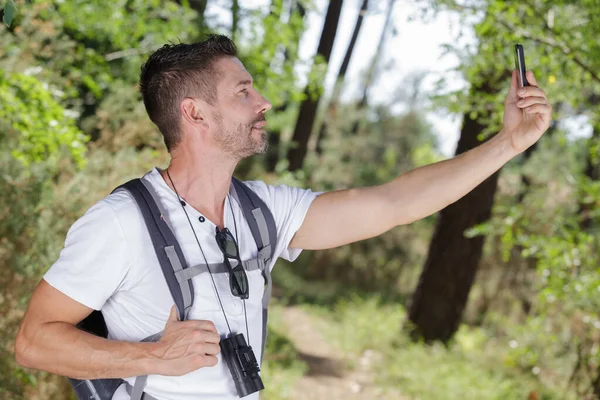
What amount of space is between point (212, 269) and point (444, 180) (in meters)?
0.86

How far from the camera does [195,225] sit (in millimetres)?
2229

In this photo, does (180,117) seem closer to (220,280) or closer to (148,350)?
(220,280)

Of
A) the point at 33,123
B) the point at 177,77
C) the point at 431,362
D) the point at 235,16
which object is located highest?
the point at 177,77

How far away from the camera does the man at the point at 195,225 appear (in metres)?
1.91

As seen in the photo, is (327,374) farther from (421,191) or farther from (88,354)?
(88,354)

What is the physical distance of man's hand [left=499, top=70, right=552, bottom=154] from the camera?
2.27 metres

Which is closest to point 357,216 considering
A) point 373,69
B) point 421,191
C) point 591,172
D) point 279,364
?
point 421,191

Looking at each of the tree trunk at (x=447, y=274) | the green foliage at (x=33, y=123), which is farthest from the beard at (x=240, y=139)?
the tree trunk at (x=447, y=274)

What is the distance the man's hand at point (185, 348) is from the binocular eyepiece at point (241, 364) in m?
0.18

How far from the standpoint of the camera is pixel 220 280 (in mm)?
2154

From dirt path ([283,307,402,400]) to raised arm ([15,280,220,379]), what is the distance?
5396 mm

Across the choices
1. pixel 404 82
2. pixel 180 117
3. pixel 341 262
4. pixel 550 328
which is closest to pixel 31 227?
pixel 180 117

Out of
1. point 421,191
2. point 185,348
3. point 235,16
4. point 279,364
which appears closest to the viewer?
point 185,348

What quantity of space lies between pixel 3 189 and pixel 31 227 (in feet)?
0.95
